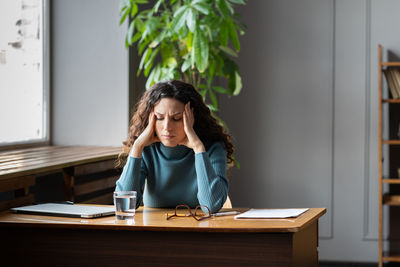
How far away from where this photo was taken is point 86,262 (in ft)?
6.06

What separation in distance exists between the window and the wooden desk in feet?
4.44

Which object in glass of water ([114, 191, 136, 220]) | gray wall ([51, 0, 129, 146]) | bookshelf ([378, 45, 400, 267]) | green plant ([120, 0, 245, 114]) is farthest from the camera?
bookshelf ([378, 45, 400, 267])

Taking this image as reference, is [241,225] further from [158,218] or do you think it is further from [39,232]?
[39,232]

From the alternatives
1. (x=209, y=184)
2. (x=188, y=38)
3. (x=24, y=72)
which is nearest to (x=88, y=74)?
(x=24, y=72)

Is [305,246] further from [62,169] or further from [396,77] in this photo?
[396,77]

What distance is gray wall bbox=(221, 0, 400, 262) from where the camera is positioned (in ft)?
13.7

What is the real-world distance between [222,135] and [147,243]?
65cm

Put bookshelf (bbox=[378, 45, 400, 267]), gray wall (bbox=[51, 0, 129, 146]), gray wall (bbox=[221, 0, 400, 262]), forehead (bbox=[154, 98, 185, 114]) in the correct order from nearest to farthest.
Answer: forehead (bbox=[154, 98, 185, 114]), gray wall (bbox=[51, 0, 129, 146]), bookshelf (bbox=[378, 45, 400, 267]), gray wall (bbox=[221, 0, 400, 262])

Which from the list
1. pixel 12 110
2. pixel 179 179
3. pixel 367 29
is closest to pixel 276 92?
pixel 367 29

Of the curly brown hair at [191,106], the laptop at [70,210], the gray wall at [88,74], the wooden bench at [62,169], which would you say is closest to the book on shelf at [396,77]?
the gray wall at [88,74]

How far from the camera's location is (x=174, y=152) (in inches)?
88.1

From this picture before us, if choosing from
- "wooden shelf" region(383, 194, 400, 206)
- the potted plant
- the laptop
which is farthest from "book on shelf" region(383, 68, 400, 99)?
the laptop

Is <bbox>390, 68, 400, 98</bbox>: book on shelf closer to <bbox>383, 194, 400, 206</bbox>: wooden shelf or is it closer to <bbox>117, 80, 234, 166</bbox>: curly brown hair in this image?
<bbox>383, 194, 400, 206</bbox>: wooden shelf

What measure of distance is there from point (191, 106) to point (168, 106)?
0.44 ft
